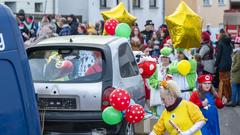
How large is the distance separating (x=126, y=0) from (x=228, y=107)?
27.4 m

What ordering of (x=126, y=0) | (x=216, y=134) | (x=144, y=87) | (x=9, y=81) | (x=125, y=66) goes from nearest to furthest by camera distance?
1. (x=9, y=81)
2. (x=216, y=134)
3. (x=125, y=66)
4. (x=144, y=87)
5. (x=126, y=0)

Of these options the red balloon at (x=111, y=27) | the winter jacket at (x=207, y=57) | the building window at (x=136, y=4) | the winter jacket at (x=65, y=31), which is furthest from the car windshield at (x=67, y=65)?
the building window at (x=136, y=4)

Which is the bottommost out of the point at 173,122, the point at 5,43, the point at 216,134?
the point at 216,134

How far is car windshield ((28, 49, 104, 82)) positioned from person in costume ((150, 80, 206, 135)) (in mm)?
1853

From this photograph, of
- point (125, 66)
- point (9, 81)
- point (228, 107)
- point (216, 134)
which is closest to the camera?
point (9, 81)

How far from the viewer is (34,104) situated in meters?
4.22

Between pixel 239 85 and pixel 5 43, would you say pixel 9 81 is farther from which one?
pixel 239 85

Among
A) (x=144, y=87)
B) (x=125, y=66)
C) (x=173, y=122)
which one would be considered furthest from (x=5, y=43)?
(x=144, y=87)

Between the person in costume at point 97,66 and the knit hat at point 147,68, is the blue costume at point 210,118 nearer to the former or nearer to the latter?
the person in costume at point 97,66

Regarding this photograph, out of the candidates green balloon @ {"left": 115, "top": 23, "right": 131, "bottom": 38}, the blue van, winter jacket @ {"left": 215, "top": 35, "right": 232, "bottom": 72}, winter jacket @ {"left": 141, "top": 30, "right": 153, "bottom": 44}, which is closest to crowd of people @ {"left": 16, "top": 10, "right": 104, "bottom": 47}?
winter jacket @ {"left": 141, "top": 30, "right": 153, "bottom": 44}

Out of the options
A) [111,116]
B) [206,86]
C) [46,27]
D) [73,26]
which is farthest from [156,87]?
[73,26]

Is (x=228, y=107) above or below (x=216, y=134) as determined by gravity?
below

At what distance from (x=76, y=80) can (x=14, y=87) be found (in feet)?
15.8

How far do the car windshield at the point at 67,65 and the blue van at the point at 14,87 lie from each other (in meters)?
4.69
